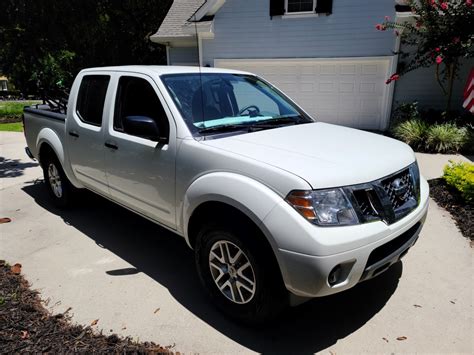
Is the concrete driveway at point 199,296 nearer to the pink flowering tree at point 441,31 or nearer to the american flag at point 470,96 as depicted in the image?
the american flag at point 470,96

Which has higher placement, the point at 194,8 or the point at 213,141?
the point at 194,8

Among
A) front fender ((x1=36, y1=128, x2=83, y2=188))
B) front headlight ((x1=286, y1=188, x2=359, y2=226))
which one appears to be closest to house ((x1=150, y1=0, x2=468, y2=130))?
front fender ((x1=36, y1=128, x2=83, y2=188))

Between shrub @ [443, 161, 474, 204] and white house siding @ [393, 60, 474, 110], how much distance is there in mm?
6312

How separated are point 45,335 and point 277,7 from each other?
1161 cm

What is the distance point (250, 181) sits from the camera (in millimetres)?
2482

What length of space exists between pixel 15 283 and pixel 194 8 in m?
13.0

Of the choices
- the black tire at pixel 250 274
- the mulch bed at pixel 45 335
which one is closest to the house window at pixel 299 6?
the black tire at pixel 250 274

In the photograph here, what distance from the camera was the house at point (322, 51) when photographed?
36.3 ft

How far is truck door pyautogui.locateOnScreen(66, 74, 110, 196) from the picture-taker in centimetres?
399

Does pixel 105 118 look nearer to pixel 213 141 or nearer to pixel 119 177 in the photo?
pixel 119 177

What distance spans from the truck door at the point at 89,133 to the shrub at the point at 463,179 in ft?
15.2

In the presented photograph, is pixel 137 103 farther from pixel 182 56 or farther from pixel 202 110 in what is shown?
pixel 182 56

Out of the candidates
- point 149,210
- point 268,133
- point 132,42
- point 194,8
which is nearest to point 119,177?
point 149,210

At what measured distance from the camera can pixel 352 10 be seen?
1112 centimetres
